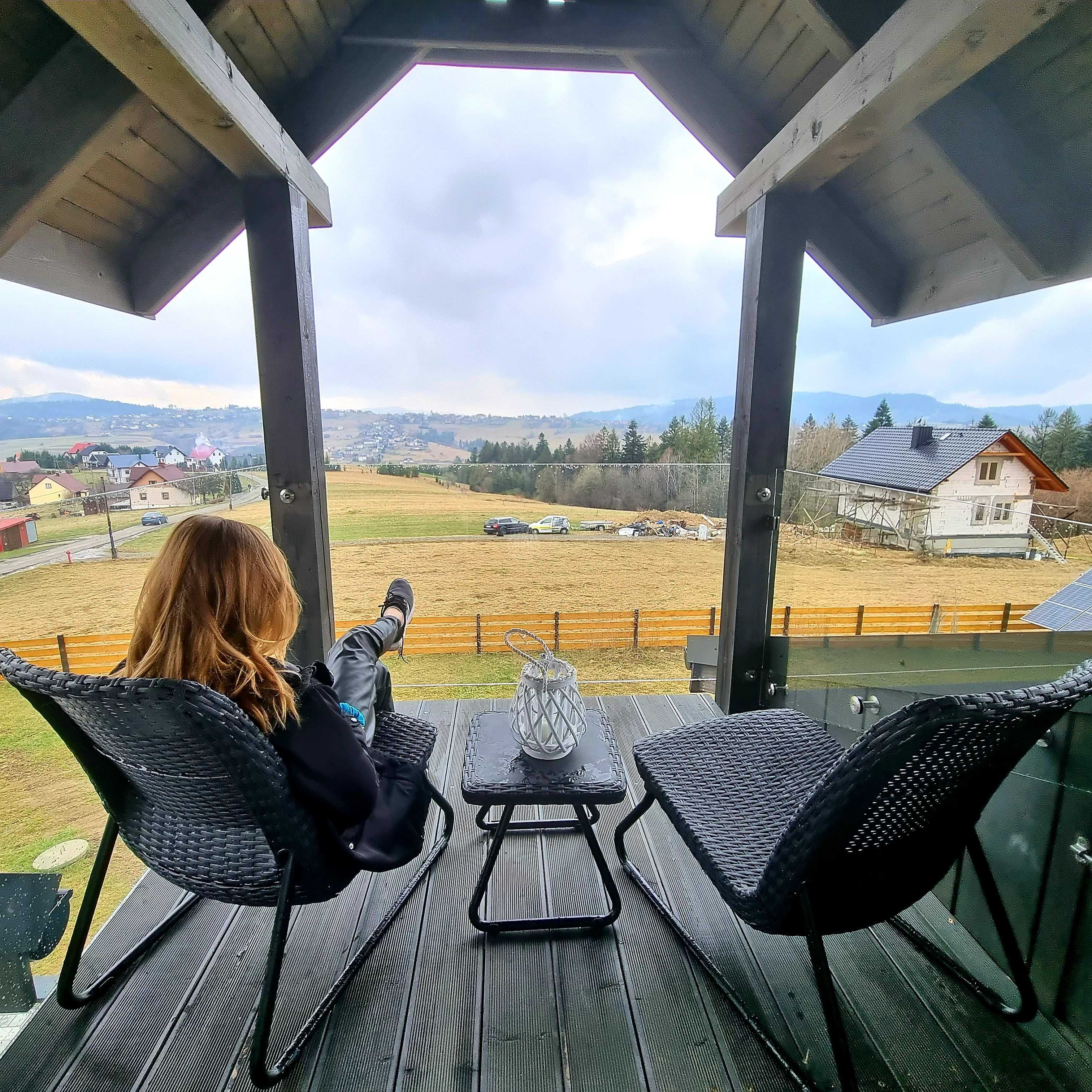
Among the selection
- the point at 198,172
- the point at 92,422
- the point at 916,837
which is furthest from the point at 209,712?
the point at 198,172

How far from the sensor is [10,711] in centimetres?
184

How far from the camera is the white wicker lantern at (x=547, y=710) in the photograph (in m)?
1.39

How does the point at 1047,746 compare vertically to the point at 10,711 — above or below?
above

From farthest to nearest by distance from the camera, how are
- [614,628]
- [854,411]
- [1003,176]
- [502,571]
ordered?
[614,628], [502,571], [854,411], [1003,176]

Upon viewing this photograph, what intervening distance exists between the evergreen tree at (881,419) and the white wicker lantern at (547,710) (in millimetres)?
1455

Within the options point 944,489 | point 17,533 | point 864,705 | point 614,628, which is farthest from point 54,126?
point 864,705

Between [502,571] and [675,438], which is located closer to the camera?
[675,438]

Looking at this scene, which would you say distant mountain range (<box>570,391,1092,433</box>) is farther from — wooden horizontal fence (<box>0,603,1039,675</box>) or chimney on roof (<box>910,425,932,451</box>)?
wooden horizontal fence (<box>0,603,1039,675</box>)

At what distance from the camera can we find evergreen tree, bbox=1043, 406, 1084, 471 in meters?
1.39

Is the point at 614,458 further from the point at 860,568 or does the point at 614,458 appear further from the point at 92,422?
the point at 92,422

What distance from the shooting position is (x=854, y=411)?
2.12 meters

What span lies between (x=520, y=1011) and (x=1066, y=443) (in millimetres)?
1804

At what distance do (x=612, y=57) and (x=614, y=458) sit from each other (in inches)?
60.0

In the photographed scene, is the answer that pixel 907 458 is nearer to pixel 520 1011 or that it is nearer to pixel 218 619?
pixel 520 1011
